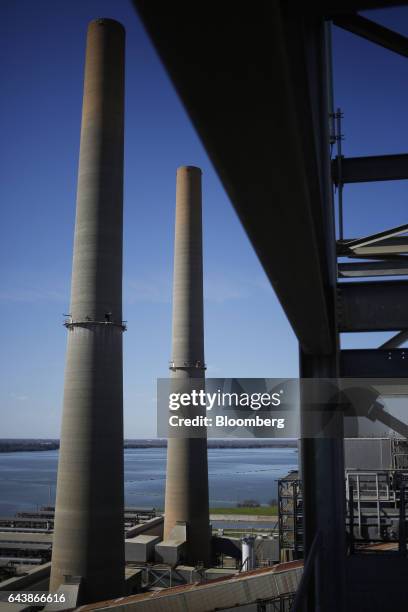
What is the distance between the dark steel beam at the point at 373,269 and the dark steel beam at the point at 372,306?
1.41 metres

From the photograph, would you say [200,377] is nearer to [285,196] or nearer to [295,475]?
[295,475]

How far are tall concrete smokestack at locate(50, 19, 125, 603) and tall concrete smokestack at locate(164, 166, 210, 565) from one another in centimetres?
753

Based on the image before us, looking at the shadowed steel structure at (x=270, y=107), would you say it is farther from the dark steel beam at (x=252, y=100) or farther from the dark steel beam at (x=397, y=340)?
the dark steel beam at (x=397, y=340)

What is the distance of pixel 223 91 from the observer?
4.23 ft

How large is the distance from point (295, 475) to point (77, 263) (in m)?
11.5

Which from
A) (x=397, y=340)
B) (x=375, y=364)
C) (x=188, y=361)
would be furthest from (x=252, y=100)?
(x=188, y=361)

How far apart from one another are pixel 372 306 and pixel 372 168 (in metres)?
1.51

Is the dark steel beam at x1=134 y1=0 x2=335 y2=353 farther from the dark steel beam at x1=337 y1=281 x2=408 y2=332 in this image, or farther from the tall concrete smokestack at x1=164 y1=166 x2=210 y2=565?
the tall concrete smokestack at x1=164 y1=166 x2=210 y2=565

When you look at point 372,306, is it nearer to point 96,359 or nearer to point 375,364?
point 375,364

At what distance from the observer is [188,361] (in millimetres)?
25562

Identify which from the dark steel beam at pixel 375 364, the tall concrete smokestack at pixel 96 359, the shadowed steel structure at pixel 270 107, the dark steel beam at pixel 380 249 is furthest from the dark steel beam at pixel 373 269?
the tall concrete smokestack at pixel 96 359

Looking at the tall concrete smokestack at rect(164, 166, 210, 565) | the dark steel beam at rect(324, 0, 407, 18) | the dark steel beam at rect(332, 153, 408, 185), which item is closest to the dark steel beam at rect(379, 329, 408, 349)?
the dark steel beam at rect(332, 153, 408, 185)

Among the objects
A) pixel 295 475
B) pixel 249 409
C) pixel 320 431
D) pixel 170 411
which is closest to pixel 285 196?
pixel 320 431

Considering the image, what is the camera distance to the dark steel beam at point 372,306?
18.1 feet
